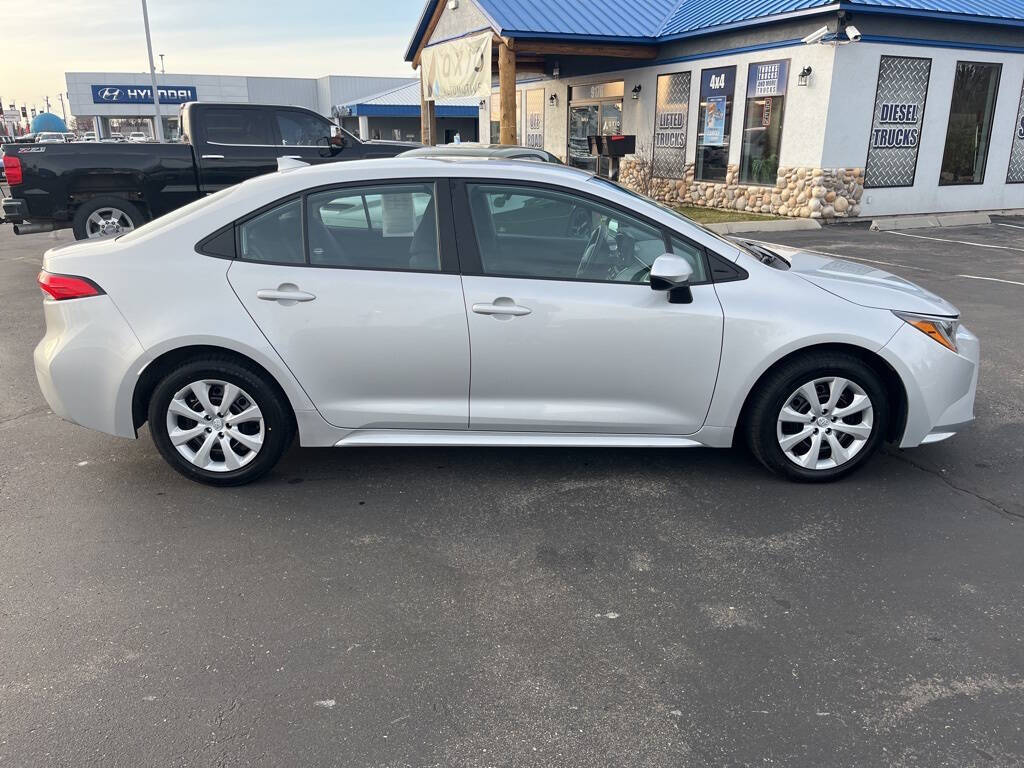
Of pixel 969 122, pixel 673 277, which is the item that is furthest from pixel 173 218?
pixel 969 122

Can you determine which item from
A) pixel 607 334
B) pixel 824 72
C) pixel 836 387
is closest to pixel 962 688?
pixel 836 387

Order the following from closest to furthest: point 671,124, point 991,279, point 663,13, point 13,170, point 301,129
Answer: point 13,170, point 991,279, point 301,129, point 671,124, point 663,13

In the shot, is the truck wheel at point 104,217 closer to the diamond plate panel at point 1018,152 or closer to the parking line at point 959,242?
the parking line at point 959,242

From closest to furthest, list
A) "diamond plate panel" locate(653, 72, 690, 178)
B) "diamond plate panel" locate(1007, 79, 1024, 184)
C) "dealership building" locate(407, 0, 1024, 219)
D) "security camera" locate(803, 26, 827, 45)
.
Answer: "security camera" locate(803, 26, 827, 45) → "dealership building" locate(407, 0, 1024, 219) → "diamond plate panel" locate(1007, 79, 1024, 184) → "diamond plate panel" locate(653, 72, 690, 178)

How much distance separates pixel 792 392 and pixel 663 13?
17.8 m

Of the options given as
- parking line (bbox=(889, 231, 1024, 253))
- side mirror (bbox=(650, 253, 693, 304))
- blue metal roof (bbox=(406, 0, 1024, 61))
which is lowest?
parking line (bbox=(889, 231, 1024, 253))

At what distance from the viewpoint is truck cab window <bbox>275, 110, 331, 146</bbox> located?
11773 mm

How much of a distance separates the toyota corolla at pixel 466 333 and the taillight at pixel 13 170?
284 inches

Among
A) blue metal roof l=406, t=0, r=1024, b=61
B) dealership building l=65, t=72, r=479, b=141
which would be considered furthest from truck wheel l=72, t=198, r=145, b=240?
dealership building l=65, t=72, r=479, b=141

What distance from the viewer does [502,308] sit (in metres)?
4.08

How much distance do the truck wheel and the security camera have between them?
11681 mm

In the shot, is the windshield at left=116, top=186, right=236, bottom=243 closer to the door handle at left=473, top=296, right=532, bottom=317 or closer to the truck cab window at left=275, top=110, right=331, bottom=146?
the door handle at left=473, top=296, right=532, bottom=317

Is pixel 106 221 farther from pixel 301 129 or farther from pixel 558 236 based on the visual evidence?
pixel 558 236

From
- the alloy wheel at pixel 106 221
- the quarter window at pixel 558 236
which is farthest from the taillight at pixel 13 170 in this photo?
the quarter window at pixel 558 236
